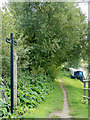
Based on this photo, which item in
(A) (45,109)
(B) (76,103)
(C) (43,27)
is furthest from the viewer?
(C) (43,27)

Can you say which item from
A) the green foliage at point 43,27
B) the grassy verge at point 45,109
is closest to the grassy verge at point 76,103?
the grassy verge at point 45,109

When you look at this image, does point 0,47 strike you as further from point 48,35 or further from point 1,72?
point 48,35

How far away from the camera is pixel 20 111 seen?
2914mm

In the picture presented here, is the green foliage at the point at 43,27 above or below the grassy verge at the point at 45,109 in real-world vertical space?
above

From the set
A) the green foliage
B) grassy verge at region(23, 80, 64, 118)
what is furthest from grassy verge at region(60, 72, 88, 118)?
the green foliage

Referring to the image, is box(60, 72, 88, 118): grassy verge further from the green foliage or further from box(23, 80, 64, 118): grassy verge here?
the green foliage

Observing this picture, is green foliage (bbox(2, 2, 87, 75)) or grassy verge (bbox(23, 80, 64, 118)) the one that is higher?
green foliage (bbox(2, 2, 87, 75))

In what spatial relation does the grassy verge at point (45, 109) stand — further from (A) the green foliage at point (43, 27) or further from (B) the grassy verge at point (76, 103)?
(A) the green foliage at point (43, 27)

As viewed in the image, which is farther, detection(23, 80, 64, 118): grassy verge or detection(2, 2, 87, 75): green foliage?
detection(2, 2, 87, 75): green foliage

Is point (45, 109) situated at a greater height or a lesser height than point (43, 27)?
lesser

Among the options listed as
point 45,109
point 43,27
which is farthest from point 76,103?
point 43,27

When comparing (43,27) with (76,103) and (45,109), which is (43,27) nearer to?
(76,103)

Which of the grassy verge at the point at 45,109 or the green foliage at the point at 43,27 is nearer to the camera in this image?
the grassy verge at the point at 45,109

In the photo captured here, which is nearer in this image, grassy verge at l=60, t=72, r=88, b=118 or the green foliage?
grassy verge at l=60, t=72, r=88, b=118
